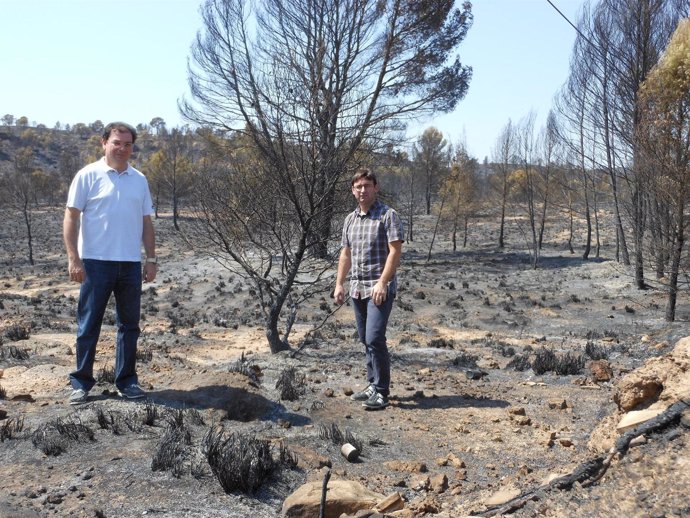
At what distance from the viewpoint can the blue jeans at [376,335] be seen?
14.2 feet

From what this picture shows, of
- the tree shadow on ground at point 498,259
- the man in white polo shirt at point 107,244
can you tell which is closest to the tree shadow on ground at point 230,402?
the man in white polo shirt at point 107,244

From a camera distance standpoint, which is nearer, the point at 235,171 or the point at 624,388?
Answer: the point at 624,388

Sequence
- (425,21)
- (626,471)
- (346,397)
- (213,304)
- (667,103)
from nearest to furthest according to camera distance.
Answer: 1. (626,471)
2. (346,397)
3. (667,103)
4. (213,304)
5. (425,21)

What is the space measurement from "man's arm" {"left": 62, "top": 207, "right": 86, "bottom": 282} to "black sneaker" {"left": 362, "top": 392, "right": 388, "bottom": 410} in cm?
225

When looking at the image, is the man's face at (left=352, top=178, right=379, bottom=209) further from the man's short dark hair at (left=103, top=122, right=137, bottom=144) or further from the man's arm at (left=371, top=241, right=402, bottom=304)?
the man's short dark hair at (left=103, top=122, right=137, bottom=144)

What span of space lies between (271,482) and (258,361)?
344 cm

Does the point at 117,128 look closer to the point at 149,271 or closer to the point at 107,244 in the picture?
the point at 107,244

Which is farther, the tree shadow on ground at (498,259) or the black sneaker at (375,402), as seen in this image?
the tree shadow on ground at (498,259)

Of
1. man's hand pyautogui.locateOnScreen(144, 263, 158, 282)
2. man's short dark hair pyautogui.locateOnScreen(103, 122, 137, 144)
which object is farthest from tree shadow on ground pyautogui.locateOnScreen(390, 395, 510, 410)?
man's short dark hair pyautogui.locateOnScreen(103, 122, 137, 144)

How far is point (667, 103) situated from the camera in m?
10.6

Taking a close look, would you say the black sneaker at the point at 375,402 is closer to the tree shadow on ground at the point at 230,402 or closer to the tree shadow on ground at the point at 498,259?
the tree shadow on ground at the point at 230,402

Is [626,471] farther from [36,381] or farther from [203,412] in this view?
[36,381]

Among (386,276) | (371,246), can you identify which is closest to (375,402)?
(386,276)

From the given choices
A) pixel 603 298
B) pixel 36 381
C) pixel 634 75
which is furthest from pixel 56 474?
pixel 634 75
